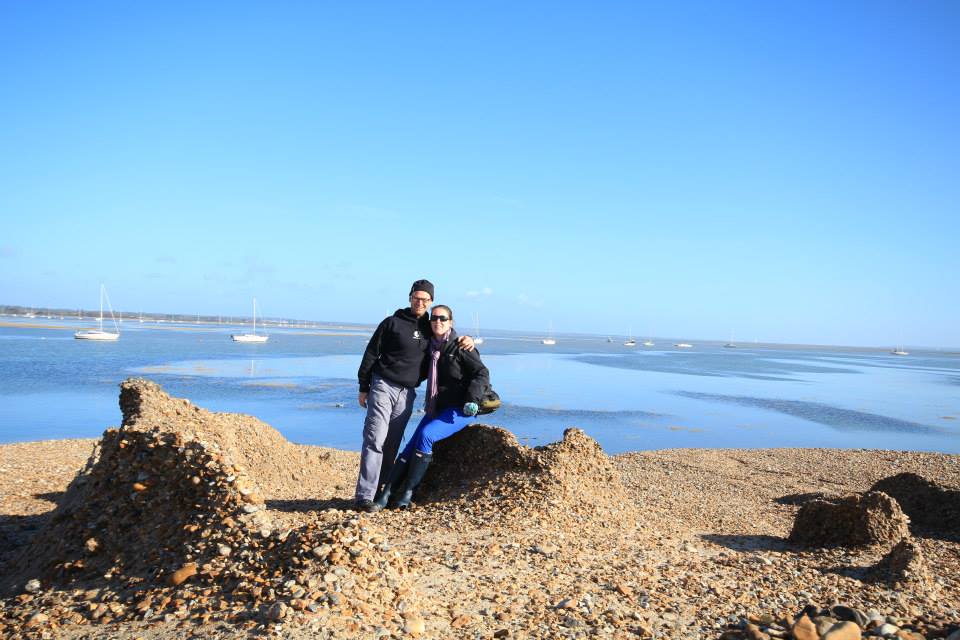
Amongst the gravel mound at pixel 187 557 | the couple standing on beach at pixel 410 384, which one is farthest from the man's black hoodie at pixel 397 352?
the gravel mound at pixel 187 557

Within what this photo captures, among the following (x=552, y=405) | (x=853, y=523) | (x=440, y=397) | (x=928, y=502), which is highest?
(x=440, y=397)

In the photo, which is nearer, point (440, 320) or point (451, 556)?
point (451, 556)

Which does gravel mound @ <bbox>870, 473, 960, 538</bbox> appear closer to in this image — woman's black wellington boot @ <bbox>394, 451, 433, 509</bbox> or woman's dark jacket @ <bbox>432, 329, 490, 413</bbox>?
woman's dark jacket @ <bbox>432, 329, 490, 413</bbox>

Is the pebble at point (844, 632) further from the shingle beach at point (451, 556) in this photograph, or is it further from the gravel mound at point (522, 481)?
the gravel mound at point (522, 481)

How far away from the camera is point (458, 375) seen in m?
6.70

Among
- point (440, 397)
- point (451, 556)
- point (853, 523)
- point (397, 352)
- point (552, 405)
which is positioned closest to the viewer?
point (451, 556)

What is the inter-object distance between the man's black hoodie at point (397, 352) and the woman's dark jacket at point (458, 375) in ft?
0.55

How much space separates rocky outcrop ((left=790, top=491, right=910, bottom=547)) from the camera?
6414 millimetres

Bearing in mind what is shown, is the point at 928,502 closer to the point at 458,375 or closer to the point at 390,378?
the point at 458,375

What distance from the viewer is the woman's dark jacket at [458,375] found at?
6656 millimetres

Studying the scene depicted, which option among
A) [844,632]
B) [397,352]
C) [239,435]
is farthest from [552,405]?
[844,632]

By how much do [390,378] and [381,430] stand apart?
508 millimetres

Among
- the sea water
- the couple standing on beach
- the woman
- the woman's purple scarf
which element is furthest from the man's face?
the sea water

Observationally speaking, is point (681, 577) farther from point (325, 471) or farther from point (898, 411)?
point (898, 411)
